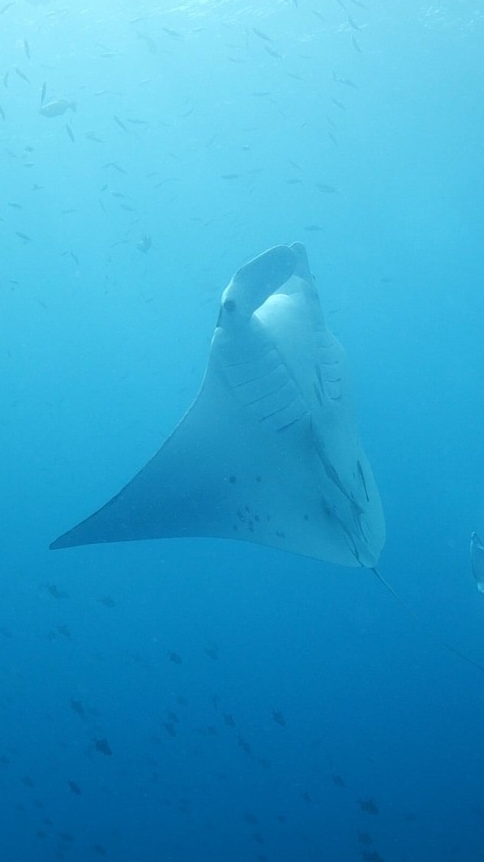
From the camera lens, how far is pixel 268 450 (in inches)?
141

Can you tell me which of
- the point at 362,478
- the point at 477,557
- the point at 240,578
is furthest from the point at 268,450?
the point at 240,578

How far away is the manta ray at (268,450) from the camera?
3170 millimetres

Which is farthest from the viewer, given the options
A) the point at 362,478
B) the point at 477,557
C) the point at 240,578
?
the point at 240,578

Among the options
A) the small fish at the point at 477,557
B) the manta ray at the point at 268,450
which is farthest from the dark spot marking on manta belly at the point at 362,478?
the small fish at the point at 477,557

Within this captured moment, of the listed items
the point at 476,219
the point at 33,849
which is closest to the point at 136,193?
the point at 476,219

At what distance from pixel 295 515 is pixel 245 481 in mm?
378

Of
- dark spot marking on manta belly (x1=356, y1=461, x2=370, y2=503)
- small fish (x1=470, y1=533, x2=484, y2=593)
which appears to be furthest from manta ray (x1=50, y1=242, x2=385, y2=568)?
small fish (x1=470, y1=533, x2=484, y2=593)

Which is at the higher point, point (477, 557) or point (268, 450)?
point (268, 450)

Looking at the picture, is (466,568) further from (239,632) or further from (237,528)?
(237,528)

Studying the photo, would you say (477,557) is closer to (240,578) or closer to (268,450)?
(268,450)

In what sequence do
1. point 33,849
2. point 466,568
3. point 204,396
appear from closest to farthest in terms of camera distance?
point 204,396 < point 33,849 < point 466,568

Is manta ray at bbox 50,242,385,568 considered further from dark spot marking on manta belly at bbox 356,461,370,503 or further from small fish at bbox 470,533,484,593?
small fish at bbox 470,533,484,593

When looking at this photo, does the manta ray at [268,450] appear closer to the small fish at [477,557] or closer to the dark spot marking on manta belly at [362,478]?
the dark spot marking on manta belly at [362,478]

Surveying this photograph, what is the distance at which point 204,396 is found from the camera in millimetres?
3473
